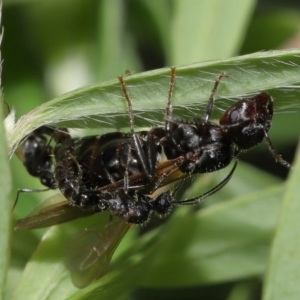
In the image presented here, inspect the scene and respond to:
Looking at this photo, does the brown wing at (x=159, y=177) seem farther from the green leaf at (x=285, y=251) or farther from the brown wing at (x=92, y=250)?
the green leaf at (x=285, y=251)

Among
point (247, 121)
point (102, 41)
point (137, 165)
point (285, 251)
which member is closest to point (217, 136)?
point (247, 121)

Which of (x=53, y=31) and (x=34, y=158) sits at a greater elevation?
(x=53, y=31)

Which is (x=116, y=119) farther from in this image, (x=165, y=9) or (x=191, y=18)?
(x=165, y=9)

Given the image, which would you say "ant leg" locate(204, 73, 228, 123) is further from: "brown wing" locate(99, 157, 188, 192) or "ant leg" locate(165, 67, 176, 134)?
"brown wing" locate(99, 157, 188, 192)

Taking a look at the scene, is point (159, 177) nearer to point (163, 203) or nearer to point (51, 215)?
point (163, 203)

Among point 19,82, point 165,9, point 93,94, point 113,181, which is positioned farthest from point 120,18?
point 93,94

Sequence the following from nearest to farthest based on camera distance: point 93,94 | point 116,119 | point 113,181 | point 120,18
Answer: point 93,94, point 116,119, point 113,181, point 120,18
